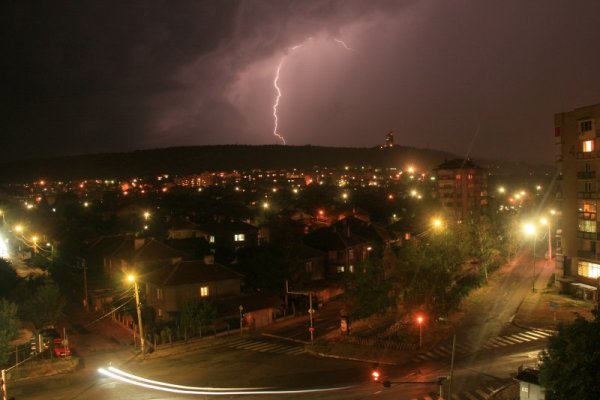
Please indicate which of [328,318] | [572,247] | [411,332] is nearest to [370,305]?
[411,332]

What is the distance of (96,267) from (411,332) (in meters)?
31.2

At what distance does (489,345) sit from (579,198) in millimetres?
17293

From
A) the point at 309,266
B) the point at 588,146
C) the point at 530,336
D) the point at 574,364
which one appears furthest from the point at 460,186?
the point at 574,364

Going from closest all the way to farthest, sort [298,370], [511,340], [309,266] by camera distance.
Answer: [298,370]
[511,340]
[309,266]

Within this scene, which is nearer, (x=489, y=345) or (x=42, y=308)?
(x=489, y=345)

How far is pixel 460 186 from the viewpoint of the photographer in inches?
3401

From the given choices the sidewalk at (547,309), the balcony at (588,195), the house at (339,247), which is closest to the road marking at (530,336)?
the sidewalk at (547,309)

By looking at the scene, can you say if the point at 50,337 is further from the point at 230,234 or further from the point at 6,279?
the point at 230,234

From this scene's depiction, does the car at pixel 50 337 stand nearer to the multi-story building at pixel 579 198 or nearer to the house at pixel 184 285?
the house at pixel 184 285

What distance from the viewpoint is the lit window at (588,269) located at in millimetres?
34672

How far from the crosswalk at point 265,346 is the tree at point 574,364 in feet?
50.6

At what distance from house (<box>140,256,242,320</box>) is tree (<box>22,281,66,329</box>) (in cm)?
588

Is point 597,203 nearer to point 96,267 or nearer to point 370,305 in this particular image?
point 370,305

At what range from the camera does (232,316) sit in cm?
3108
